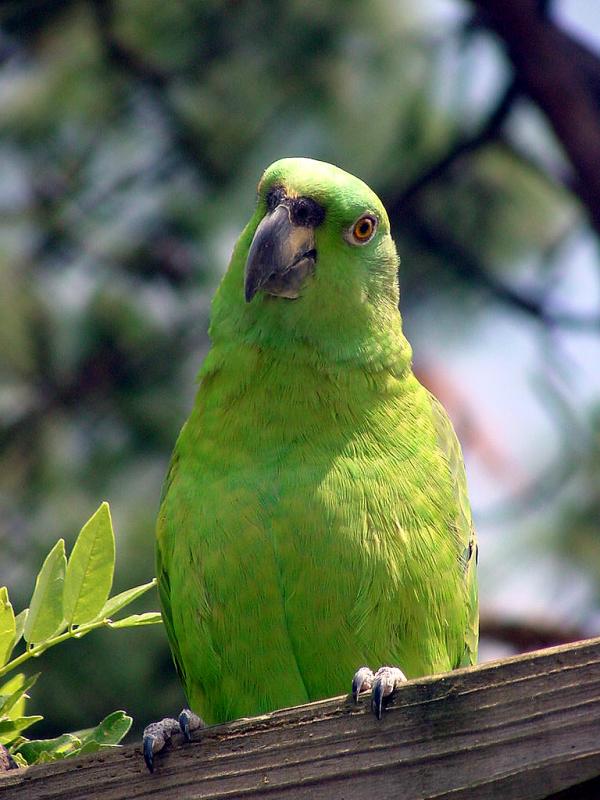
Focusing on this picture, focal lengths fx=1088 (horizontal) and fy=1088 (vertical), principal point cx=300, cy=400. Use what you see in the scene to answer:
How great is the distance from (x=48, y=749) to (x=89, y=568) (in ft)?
1.28

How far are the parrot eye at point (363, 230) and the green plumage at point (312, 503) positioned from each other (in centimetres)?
2

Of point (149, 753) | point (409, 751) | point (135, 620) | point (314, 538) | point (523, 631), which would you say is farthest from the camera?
point (523, 631)

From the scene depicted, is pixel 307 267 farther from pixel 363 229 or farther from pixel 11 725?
pixel 11 725

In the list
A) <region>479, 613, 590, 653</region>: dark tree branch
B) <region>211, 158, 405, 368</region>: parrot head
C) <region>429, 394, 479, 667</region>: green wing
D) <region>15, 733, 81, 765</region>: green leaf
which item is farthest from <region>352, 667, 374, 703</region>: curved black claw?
<region>479, 613, 590, 653</region>: dark tree branch

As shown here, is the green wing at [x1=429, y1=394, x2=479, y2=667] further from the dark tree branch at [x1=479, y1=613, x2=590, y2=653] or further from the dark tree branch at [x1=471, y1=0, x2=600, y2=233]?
the dark tree branch at [x1=471, y1=0, x2=600, y2=233]

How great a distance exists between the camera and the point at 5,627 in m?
2.01

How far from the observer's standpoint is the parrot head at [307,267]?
106 inches

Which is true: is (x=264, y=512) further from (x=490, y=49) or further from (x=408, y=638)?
(x=490, y=49)

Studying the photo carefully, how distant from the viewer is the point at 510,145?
604 cm

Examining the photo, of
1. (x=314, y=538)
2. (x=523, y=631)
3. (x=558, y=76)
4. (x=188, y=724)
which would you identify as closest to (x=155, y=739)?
(x=188, y=724)

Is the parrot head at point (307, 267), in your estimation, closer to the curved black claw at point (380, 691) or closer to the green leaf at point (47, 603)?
the green leaf at point (47, 603)

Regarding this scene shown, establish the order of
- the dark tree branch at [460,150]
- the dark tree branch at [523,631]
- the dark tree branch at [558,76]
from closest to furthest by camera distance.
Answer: the dark tree branch at [523,631] < the dark tree branch at [558,76] < the dark tree branch at [460,150]

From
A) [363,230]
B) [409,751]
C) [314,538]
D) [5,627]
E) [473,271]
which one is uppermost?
[473,271]

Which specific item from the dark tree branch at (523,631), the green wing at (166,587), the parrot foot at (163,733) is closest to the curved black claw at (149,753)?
the parrot foot at (163,733)
